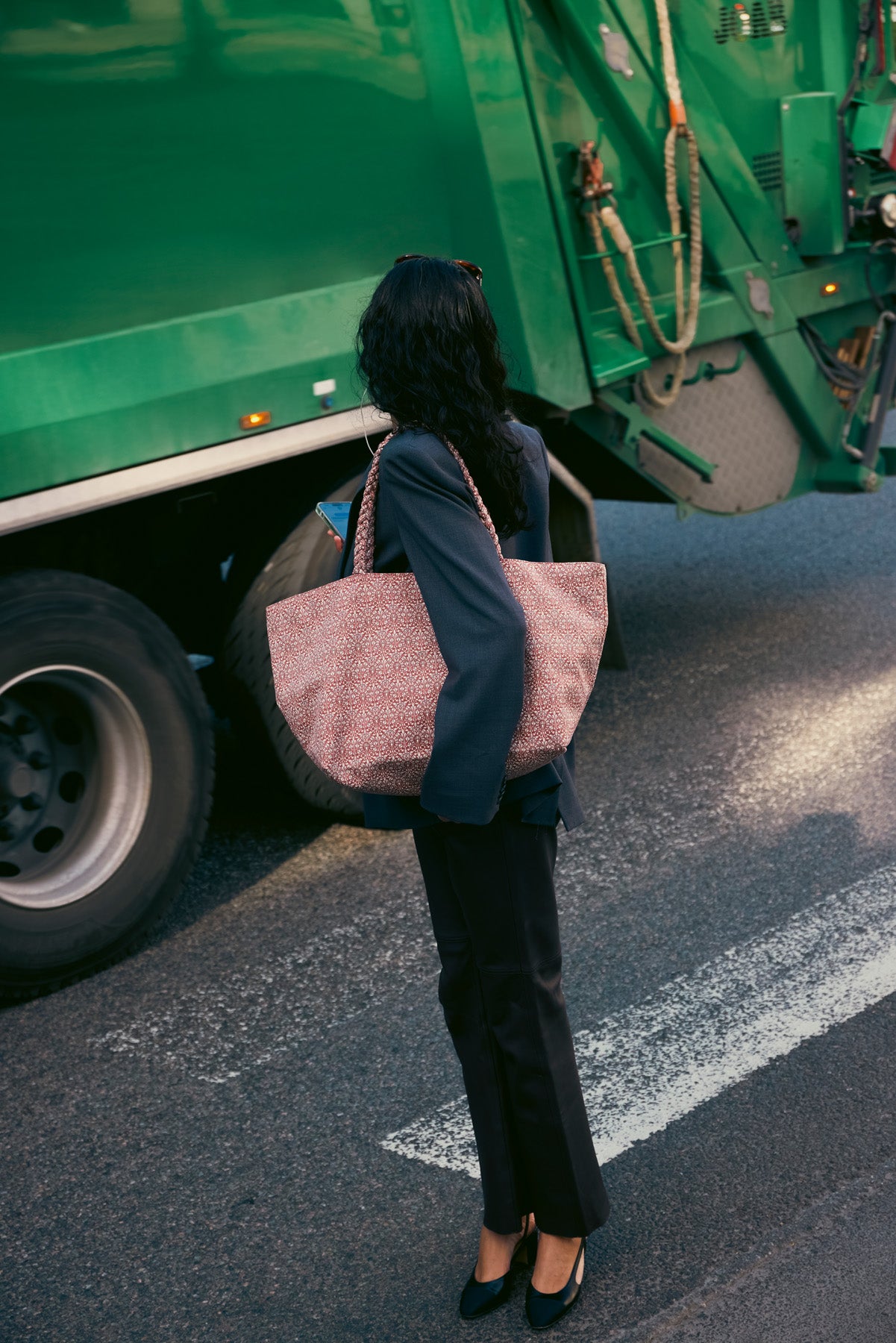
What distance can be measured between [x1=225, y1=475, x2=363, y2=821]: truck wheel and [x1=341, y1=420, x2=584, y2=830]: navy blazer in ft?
7.49

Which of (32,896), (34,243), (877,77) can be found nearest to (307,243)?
(34,243)

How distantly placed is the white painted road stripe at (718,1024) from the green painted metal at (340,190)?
1.62 metres

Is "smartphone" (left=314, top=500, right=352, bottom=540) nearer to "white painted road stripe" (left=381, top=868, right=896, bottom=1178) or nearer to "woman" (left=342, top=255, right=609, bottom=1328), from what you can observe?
"woman" (left=342, top=255, right=609, bottom=1328)

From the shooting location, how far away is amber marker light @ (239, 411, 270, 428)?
426cm

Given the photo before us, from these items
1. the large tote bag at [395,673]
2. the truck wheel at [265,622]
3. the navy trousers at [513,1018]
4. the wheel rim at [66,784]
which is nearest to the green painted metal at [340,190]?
the truck wheel at [265,622]

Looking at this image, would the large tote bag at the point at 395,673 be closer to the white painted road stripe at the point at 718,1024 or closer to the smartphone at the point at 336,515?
the smartphone at the point at 336,515

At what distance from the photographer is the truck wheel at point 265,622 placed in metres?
4.61

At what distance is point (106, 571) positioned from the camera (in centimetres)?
447

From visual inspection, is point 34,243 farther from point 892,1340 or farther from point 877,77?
point 877,77

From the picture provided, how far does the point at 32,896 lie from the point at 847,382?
388cm

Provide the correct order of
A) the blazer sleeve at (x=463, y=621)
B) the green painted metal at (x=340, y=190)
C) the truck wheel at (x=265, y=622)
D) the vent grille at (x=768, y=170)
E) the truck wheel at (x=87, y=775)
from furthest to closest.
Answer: the vent grille at (x=768, y=170) < the truck wheel at (x=265, y=622) < the truck wheel at (x=87, y=775) < the green painted metal at (x=340, y=190) < the blazer sleeve at (x=463, y=621)

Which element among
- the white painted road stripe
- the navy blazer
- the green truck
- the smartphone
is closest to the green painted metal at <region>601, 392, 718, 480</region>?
the green truck

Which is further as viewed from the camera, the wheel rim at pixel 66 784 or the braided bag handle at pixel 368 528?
the wheel rim at pixel 66 784

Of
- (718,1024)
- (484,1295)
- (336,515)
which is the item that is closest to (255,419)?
(336,515)
